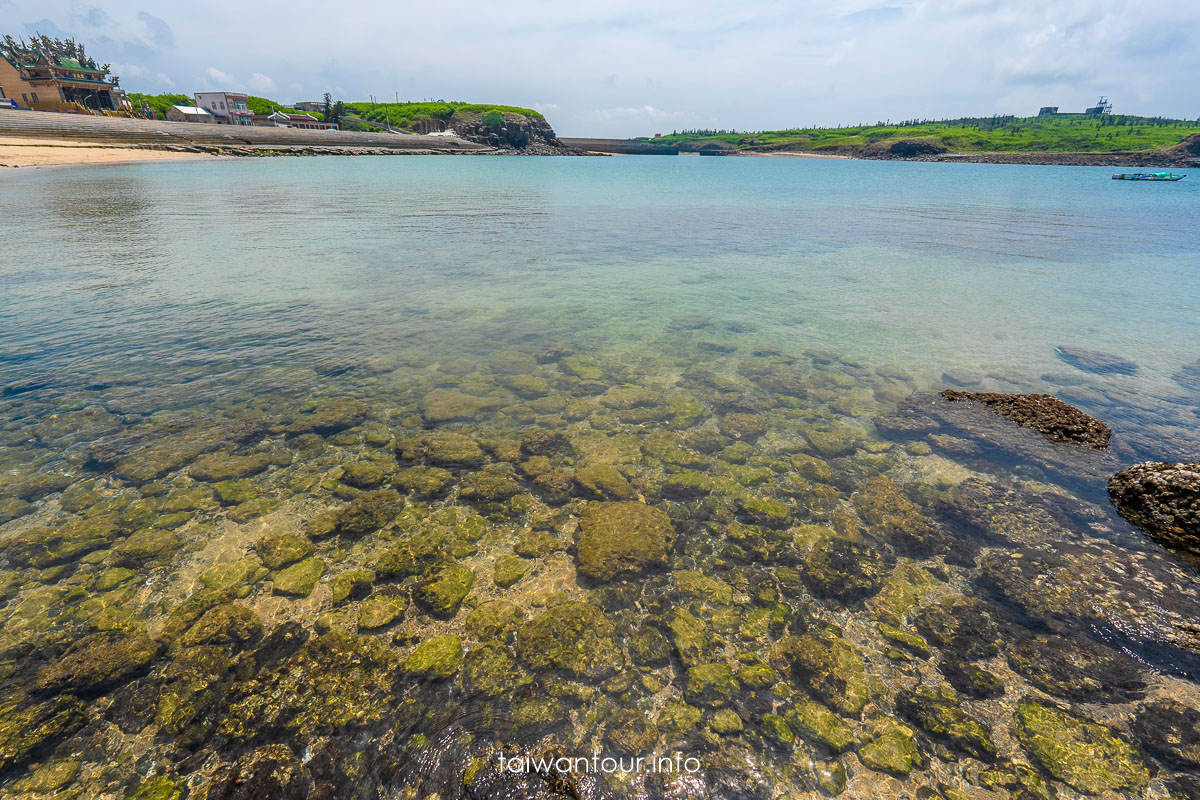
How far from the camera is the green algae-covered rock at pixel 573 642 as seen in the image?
5.36m

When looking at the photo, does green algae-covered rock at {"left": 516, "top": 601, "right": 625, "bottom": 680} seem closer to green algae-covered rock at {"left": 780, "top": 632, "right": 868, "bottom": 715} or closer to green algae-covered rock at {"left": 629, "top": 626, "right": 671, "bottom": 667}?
green algae-covered rock at {"left": 629, "top": 626, "right": 671, "bottom": 667}

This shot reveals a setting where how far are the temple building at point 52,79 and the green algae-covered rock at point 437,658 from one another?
144 metres

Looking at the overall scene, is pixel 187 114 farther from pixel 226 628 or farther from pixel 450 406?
pixel 226 628

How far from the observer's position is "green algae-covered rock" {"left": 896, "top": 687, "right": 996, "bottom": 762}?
4.61 m

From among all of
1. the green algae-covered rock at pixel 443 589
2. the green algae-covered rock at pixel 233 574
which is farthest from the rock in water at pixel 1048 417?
the green algae-covered rock at pixel 233 574

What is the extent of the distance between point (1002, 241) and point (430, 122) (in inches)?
7426

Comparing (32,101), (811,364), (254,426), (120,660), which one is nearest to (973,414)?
(811,364)

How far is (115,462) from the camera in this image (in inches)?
331

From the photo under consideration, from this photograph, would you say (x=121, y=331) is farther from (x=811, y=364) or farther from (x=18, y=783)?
(x=811, y=364)

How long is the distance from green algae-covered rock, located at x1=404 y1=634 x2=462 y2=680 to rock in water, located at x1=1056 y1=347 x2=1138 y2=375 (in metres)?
17.3

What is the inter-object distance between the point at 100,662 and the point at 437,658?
141 inches

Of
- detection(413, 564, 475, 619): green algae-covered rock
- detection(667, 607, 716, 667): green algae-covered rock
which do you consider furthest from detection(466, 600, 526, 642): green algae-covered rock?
detection(667, 607, 716, 667): green algae-covered rock

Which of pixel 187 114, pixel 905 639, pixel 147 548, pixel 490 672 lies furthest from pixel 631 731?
pixel 187 114

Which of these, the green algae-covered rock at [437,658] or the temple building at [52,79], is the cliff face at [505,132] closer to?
the temple building at [52,79]
